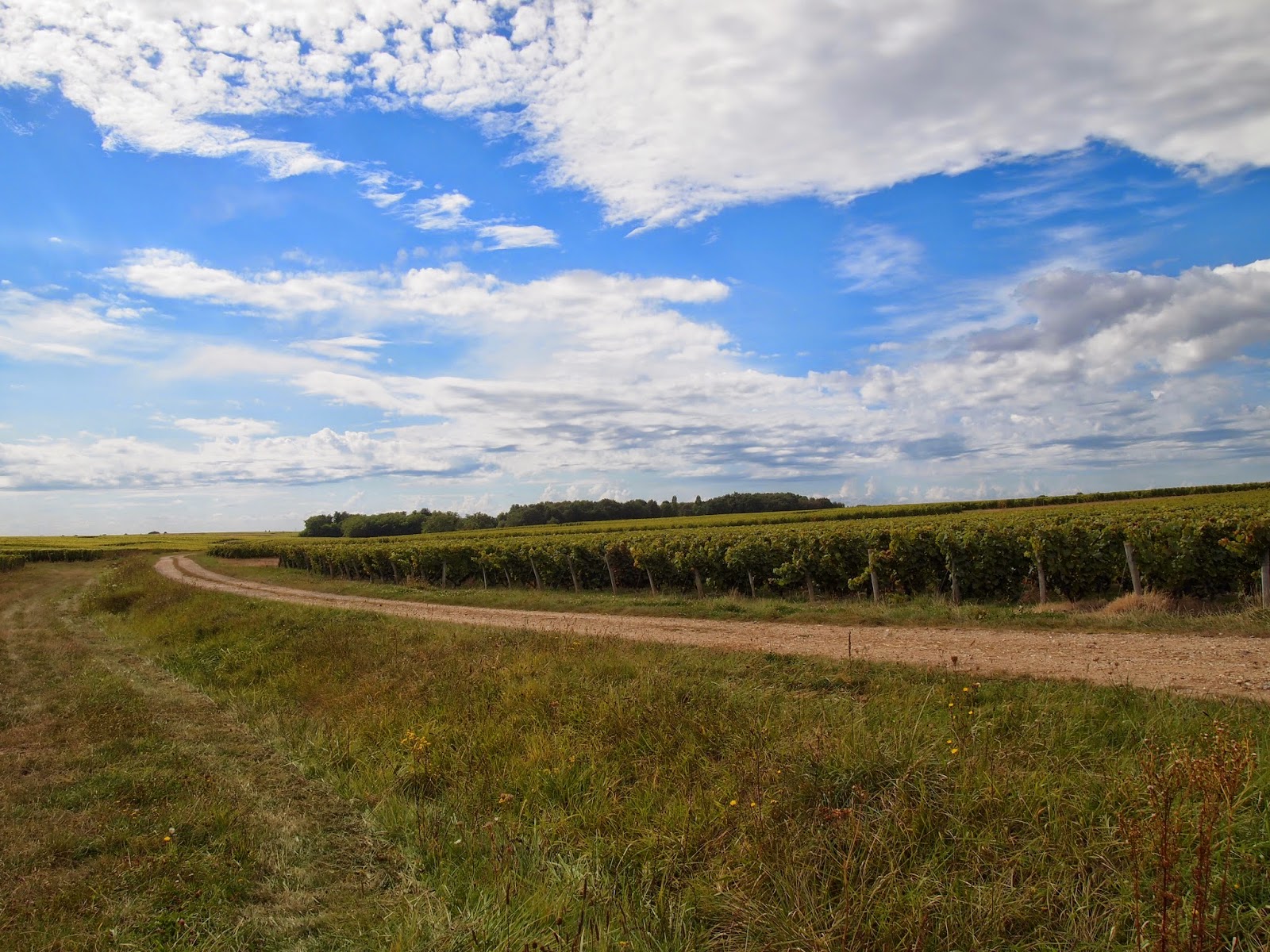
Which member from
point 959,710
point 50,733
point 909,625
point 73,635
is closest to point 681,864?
point 959,710

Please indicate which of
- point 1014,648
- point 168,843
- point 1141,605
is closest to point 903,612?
point 1014,648

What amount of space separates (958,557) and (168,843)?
669 inches

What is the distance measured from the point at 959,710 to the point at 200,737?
9.05 m

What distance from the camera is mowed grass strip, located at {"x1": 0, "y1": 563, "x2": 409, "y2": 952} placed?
16.1 feet

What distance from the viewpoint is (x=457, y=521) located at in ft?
296

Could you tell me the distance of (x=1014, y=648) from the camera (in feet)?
37.1

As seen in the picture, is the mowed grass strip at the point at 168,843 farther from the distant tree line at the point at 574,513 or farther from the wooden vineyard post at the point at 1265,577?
the distant tree line at the point at 574,513

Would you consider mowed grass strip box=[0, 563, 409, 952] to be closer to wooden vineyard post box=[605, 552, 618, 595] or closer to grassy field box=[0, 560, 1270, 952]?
grassy field box=[0, 560, 1270, 952]

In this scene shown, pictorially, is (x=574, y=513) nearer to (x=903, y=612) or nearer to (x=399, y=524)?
(x=399, y=524)

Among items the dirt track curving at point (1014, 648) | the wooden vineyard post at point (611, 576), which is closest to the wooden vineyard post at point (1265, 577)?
the dirt track curving at point (1014, 648)

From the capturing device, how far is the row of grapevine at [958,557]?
15062mm

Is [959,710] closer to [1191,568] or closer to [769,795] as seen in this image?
[769,795]

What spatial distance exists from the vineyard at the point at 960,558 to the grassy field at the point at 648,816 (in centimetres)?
936

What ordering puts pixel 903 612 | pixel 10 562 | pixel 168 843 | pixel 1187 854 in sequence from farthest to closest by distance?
pixel 10 562 < pixel 903 612 < pixel 168 843 < pixel 1187 854
